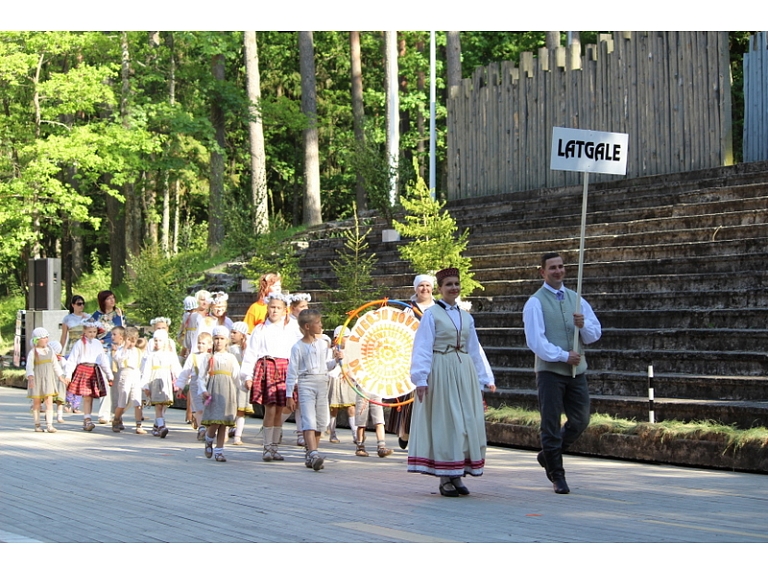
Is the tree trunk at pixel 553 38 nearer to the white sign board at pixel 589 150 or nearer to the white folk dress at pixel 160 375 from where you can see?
the white folk dress at pixel 160 375

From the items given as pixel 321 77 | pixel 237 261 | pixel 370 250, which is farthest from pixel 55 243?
pixel 370 250

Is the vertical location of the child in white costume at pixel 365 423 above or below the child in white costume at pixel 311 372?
below

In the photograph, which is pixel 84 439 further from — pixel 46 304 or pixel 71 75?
pixel 71 75

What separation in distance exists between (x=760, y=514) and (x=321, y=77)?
149 ft

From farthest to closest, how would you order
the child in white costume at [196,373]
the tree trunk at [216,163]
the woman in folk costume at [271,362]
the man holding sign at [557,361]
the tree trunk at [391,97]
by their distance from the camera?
1. the tree trunk at [391,97]
2. the tree trunk at [216,163]
3. the child in white costume at [196,373]
4. the woman in folk costume at [271,362]
5. the man holding sign at [557,361]

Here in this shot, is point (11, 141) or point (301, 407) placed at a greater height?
point (11, 141)

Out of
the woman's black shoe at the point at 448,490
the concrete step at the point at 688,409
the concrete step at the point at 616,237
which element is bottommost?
the woman's black shoe at the point at 448,490

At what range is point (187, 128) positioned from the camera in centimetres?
3641

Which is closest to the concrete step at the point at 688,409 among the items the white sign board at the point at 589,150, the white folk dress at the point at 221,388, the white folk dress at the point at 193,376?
the white sign board at the point at 589,150

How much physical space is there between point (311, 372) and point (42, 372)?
630 centimetres

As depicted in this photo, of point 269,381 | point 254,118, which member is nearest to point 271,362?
point 269,381

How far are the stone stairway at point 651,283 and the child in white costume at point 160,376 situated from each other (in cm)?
445

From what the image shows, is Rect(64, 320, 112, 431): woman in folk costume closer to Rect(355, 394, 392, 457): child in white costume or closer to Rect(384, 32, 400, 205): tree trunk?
Rect(355, 394, 392, 457): child in white costume

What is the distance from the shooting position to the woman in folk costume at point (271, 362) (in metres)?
13.4
